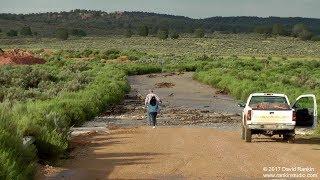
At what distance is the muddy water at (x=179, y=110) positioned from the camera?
34.1 meters

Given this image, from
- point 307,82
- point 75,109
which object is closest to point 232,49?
point 307,82

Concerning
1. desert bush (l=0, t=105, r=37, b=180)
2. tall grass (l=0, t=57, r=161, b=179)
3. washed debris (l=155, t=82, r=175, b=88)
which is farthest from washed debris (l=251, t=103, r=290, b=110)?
washed debris (l=155, t=82, r=175, b=88)

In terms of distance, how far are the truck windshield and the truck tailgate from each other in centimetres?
33

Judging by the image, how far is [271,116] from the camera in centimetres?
2303

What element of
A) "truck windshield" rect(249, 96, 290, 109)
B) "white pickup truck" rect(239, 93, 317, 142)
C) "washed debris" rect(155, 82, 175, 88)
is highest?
"truck windshield" rect(249, 96, 290, 109)

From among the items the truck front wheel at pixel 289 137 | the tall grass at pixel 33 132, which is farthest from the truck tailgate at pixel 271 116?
the tall grass at pixel 33 132

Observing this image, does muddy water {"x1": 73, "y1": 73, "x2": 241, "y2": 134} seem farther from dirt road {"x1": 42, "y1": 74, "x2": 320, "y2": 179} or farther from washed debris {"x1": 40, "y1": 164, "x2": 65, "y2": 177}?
washed debris {"x1": 40, "y1": 164, "x2": 65, "y2": 177}

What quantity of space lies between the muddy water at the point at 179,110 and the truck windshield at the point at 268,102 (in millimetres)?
6056

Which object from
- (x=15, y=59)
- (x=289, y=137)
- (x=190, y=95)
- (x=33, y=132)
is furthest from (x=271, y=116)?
(x=15, y=59)

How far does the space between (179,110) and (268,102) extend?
18.1m

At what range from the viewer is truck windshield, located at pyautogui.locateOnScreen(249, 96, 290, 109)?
2344 cm

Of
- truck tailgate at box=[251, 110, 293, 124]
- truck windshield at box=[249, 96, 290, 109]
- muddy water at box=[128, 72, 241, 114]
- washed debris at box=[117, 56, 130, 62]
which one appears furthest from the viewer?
washed debris at box=[117, 56, 130, 62]

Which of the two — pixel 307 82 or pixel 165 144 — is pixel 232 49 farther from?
pixel 165 144

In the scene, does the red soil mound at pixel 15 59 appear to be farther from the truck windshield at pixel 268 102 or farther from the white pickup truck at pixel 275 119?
the white pickup truck at pixel 275 119
